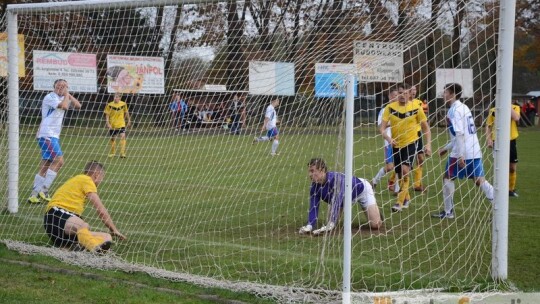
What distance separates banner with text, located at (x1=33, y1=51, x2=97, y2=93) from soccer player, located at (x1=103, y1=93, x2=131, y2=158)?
1.48ft

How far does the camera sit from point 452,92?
8719 millimetres

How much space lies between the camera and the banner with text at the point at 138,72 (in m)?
9.43

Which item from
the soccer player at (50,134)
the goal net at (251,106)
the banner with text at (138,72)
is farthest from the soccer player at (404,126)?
the soccer player at (50,134)

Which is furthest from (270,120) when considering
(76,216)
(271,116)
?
(76,216)

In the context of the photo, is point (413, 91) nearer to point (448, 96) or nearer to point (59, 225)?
point (448, 96)

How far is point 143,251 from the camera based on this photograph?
7727 millimetres

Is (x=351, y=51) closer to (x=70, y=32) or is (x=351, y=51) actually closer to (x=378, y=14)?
(x=378, y=14)

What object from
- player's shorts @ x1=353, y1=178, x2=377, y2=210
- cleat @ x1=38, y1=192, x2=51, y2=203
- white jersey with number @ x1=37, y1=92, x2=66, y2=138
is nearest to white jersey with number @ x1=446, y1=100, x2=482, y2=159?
player's shorts @ x1=353, y1=178, x2=377, y2=210

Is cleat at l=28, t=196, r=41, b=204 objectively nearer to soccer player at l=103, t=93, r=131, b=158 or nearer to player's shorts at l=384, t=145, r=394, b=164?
soccer player at l=103, t=93, r=131, b=158

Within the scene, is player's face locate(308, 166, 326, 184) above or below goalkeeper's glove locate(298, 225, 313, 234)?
above

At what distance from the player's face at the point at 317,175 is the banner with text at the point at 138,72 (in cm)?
254

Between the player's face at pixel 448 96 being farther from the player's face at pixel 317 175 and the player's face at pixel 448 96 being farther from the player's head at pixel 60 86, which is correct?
the player's head at pixel 60 86

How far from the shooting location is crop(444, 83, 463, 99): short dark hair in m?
8.72

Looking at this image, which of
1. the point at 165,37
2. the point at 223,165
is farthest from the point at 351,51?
the point at 223,165
